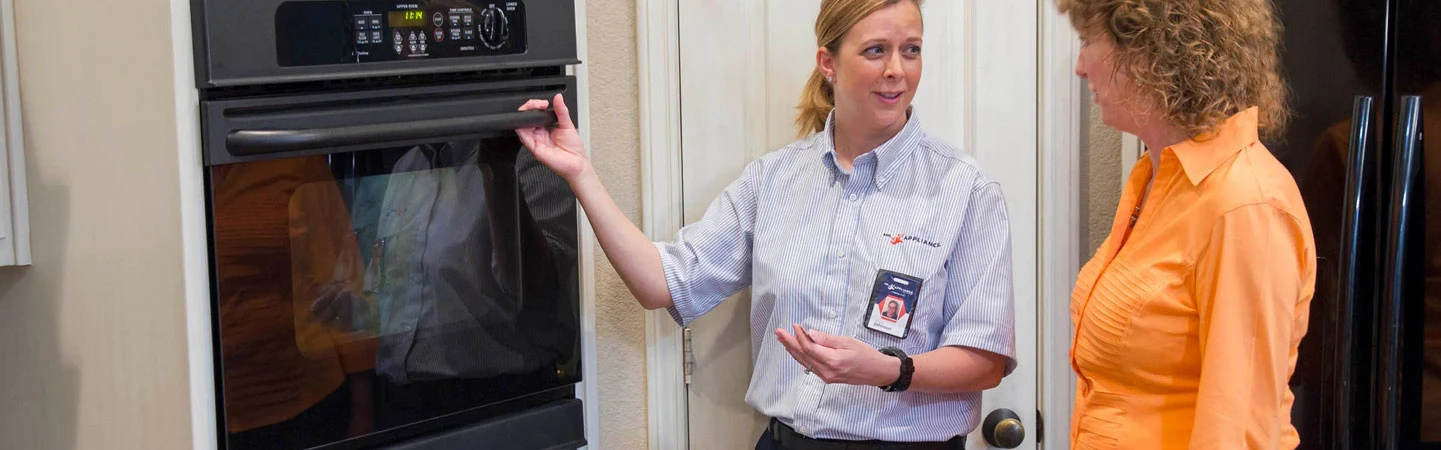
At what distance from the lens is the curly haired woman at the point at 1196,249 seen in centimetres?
137

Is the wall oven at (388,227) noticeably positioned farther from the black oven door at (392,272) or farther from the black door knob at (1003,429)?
the black door knob at (1003,429)

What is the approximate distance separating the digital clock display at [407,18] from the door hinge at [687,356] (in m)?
0.77

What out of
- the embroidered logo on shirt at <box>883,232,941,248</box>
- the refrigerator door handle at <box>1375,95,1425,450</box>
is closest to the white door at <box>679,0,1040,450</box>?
the embroidered logo on shirt at <box>883,232,941,248</box>

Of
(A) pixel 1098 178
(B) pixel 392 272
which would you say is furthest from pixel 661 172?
(A) pixel 1098 178

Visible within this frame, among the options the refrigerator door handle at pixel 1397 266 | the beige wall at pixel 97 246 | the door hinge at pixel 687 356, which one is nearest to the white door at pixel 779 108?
the door hinge at pixel 687 356

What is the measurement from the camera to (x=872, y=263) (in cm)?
179

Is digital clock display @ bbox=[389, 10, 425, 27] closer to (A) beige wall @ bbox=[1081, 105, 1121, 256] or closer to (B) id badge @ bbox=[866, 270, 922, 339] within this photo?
(B) id badge @ bbox=[866, 270, 922, 339]

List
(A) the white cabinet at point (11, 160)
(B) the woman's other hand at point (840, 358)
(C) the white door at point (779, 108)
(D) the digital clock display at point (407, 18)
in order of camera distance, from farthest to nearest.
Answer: (C) the white door at point (779, 108), (B) the woman's other hand at point (840, 358), (A) the white cabinet at point (11, 160), (D) the digital clock display at point (407, 18)

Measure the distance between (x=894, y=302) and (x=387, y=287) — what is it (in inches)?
27.0

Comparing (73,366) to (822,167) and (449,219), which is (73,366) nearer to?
(449,219)

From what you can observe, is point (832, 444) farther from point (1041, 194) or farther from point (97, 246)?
point (97, 246)

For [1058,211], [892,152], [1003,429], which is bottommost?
[1003,429]

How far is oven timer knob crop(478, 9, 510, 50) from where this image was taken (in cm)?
150

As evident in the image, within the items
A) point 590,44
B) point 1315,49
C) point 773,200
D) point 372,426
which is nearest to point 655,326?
point 773,200
